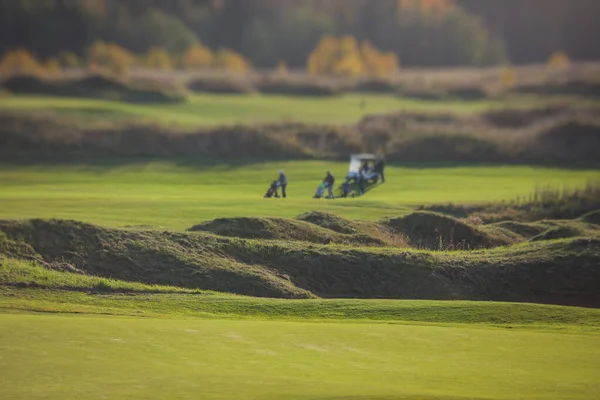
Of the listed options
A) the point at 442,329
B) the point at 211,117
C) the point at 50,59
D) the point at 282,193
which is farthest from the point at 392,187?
the point at 50,59

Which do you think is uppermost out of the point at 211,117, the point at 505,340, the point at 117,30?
the point at 117,30

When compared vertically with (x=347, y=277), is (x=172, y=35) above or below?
above

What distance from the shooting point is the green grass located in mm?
90494

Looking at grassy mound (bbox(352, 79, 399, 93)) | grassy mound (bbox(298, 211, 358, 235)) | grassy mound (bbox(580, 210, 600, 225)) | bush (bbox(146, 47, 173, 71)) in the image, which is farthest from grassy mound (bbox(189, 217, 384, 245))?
bush (bbox(146, 47, 173, 71))

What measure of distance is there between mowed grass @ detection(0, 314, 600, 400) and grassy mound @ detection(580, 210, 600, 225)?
20284mm

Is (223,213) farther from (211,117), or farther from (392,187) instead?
(211,117)

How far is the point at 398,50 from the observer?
650 ft

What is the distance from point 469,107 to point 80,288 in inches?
3377

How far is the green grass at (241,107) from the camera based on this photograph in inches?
3563

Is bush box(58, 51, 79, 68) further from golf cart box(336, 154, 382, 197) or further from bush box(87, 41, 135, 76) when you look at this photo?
golf cart box(336, 154, 382, 197)

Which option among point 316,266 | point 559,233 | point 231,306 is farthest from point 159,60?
point 231,306

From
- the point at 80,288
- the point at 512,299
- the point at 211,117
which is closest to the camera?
the point at 80,288

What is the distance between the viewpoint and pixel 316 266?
3472 cm

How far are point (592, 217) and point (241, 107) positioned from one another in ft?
206
